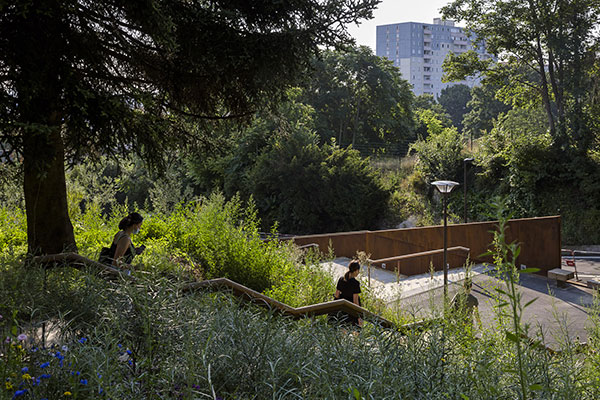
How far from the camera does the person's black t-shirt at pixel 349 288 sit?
6125 millimetres

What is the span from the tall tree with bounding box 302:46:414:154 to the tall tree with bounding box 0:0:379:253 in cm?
2548

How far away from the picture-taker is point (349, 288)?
6.16 m

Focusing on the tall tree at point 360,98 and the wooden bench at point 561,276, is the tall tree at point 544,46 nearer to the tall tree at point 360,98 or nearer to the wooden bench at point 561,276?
the wooden bench at point 561,276

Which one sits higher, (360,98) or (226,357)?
(360,98)

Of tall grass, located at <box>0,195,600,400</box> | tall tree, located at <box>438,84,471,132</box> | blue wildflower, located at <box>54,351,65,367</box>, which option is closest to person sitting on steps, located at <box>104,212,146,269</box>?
tall grass, located at <box>0,195,600,400</box>

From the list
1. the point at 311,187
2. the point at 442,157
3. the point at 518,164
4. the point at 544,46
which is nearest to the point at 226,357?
the point at 311,187

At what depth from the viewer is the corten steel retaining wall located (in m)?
12.2

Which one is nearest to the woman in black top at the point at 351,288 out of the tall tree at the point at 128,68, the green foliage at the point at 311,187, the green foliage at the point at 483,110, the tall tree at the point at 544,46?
the tall tree at the point at 128,68

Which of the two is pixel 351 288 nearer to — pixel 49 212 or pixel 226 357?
pixel 226 357

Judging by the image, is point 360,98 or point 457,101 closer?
point 360,98

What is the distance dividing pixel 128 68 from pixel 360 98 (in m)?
29.0

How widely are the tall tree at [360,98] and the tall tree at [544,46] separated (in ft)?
35.6

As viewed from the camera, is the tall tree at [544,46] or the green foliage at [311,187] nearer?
the tall tree at [544,46]

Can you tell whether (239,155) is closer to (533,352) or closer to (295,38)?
(295,38)
